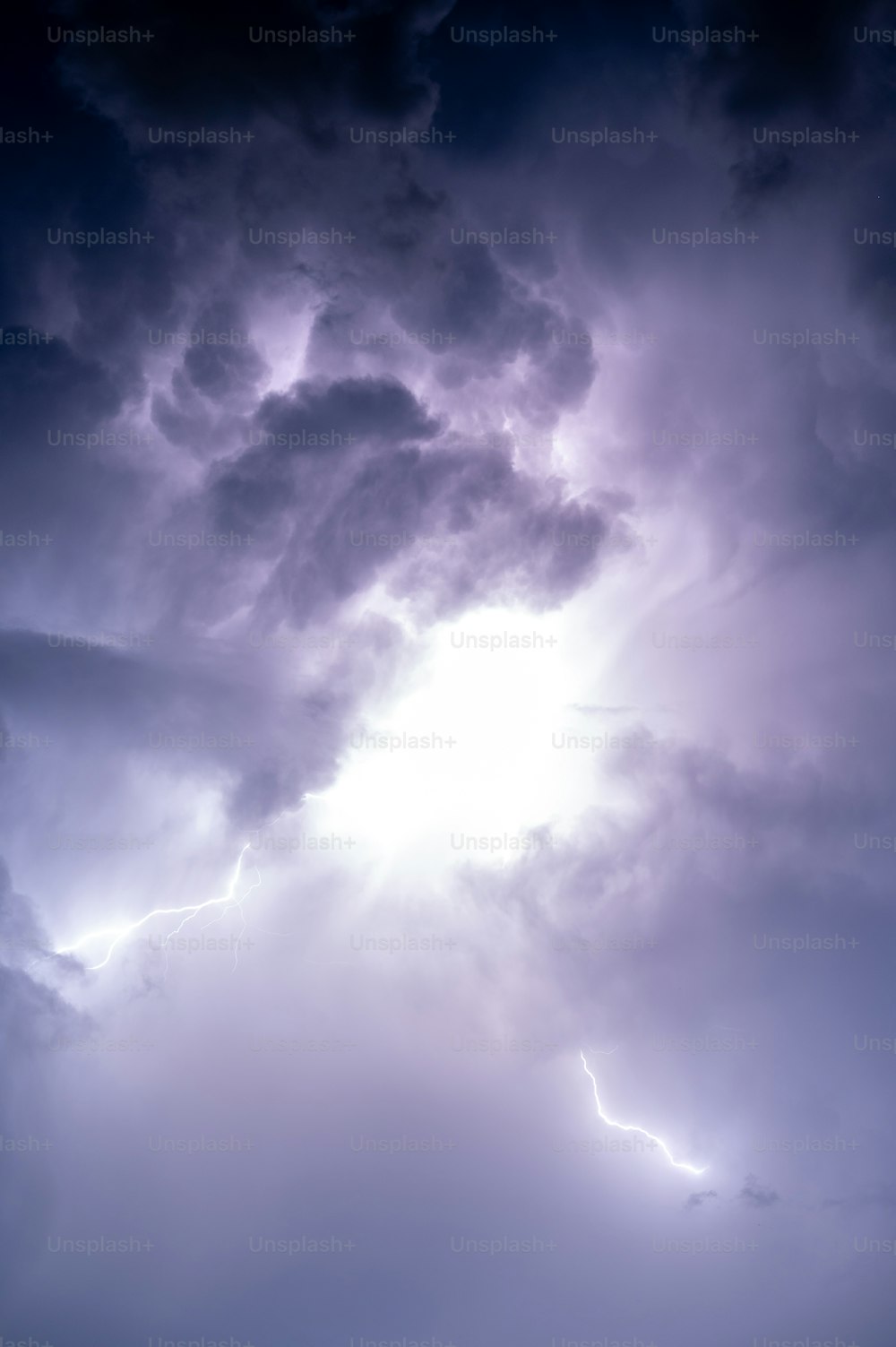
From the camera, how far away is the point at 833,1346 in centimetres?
2538

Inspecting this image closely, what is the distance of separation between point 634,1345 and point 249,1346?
1929 centimetres

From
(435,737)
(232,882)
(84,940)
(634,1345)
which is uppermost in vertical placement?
(435,737)

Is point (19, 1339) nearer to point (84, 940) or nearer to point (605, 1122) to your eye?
point (84, 940)

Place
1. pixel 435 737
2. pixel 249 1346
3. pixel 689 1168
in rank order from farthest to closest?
1. pixel 249 1346
2. pixel 689 1168
3. pixel 435 737

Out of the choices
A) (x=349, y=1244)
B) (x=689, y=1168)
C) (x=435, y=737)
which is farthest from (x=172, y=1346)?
(x=435, y=737)

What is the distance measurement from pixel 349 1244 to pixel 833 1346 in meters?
22.1

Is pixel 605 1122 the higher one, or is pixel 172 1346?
pixel 605 1122

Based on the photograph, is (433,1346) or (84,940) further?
(433,1346)

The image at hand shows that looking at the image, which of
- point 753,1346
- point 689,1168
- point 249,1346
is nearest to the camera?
point 689,1168

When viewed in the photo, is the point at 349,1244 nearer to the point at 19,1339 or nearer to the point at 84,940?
the point at 19,1339

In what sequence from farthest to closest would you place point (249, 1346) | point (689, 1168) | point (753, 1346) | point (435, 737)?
point (249, 1346)
point (753, 1346)
point (689, 1168)
point (435, 737)

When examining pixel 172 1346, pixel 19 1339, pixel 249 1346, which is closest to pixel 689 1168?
pixel 249 1346

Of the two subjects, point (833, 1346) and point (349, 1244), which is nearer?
point (833, 1346)

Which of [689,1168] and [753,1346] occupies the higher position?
[689,1168]
